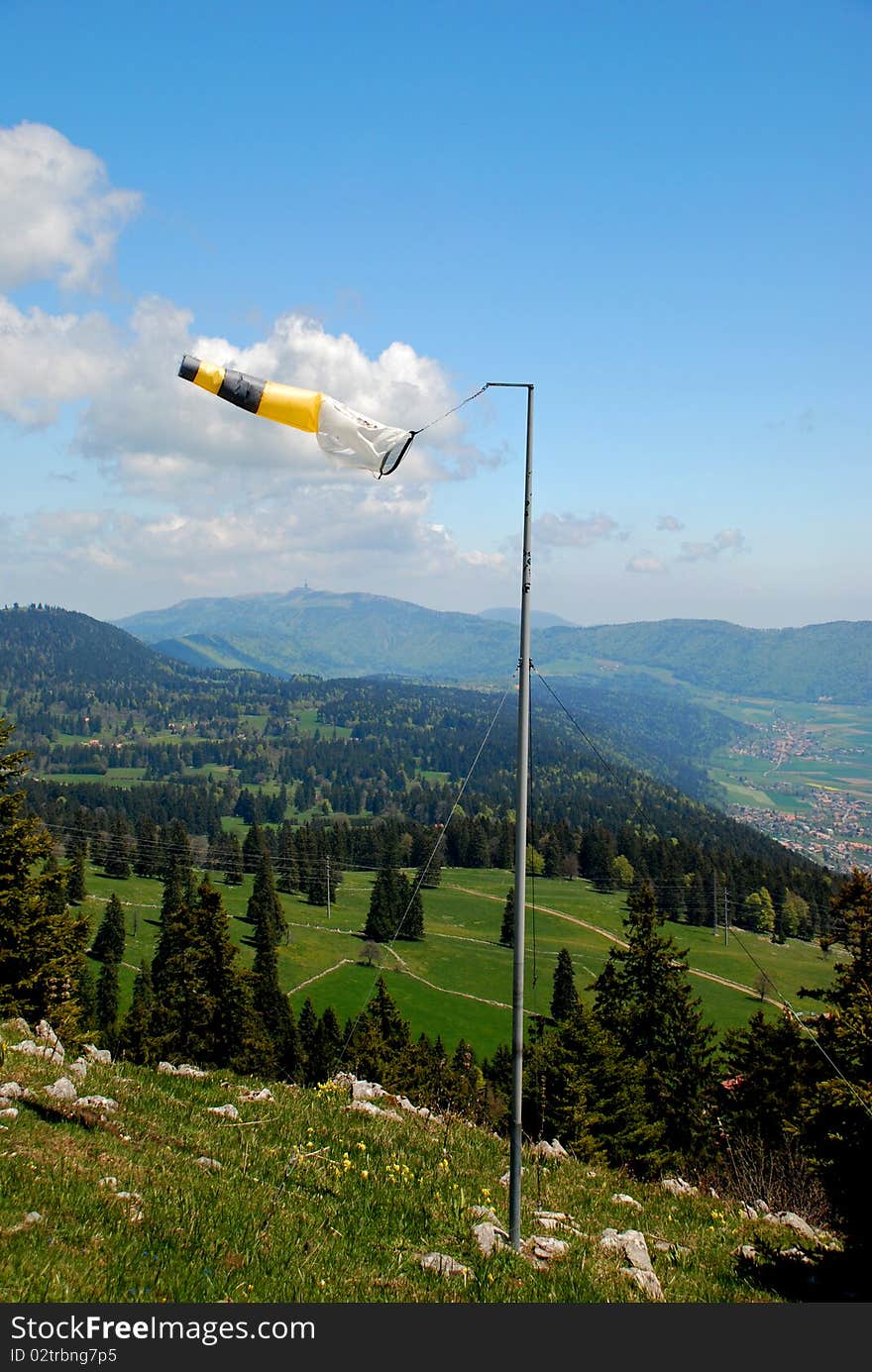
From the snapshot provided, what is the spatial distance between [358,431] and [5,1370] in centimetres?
1033

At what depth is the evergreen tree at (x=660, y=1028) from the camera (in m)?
44.2

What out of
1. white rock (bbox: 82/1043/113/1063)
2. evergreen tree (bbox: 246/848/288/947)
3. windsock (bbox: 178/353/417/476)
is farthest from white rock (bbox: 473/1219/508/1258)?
evergreen tree (bbox: 246/848/288/947)

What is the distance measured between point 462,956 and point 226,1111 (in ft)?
412

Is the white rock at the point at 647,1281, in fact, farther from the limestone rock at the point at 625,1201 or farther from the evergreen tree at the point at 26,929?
the evergreen tree at the point at 26,929

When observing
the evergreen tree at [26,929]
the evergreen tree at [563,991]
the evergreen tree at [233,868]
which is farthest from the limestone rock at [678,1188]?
the evergreen tree at [233,868]

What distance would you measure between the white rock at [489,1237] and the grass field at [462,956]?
83.0 metres

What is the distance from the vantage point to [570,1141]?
123ft

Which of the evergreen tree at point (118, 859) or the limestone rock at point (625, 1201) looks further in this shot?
the evergreen tree at point (118, 859)

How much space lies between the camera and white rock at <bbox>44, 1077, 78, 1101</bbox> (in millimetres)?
12352

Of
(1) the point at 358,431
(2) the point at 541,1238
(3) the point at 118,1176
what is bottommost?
(2) the point at 541,1238

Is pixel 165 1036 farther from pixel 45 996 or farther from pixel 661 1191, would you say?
pixel 661 1191

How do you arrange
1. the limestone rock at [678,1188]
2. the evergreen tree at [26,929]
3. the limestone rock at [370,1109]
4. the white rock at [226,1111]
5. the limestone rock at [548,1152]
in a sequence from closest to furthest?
the white rock at [226,1111] < the limestone rock at [370,1109] < the limestone rock at [678,1188] < the limestone rock at [548,1152] < the evergreen tree at [26,929]

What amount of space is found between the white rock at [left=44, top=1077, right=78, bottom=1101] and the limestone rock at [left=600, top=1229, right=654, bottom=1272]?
839 cm

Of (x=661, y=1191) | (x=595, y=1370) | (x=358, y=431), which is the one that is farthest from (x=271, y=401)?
(x=661, y=1191)
